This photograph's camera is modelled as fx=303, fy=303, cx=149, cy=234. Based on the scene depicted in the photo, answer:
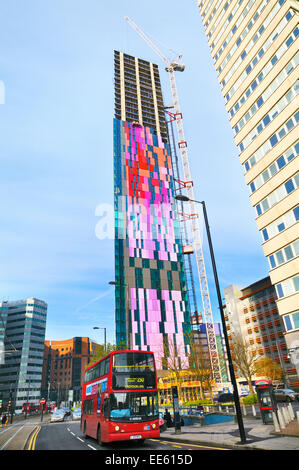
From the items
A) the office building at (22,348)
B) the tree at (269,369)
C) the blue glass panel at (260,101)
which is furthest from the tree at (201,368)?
the office building at (22,348)

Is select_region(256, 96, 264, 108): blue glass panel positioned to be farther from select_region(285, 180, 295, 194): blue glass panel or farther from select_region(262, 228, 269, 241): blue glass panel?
select_region(262, 228, 269, 241): blue glass panel

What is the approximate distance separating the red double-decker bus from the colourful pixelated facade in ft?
200

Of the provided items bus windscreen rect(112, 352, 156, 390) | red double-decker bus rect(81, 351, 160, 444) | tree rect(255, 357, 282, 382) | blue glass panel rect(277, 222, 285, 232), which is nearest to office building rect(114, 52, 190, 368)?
tree rect(255, 357, 282, 382)

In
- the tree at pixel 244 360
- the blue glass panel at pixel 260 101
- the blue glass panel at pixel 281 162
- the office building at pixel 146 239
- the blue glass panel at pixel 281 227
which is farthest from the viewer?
the office building at pixel 146 239

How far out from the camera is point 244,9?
41750mm

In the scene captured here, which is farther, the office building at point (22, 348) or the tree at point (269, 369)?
the office building at point (22, 348)

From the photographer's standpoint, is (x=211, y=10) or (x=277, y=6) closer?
(x=277, y=6)

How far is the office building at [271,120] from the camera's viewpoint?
32.2 metres

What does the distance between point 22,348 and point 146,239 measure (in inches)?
3395

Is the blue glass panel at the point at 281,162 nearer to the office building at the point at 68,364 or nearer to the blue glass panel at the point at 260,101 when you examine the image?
the blue glass panel at the point at 260,101

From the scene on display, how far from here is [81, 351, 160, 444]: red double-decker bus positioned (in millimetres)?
14406

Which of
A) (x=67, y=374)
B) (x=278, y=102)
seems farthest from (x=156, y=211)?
(x=67, y=374)
